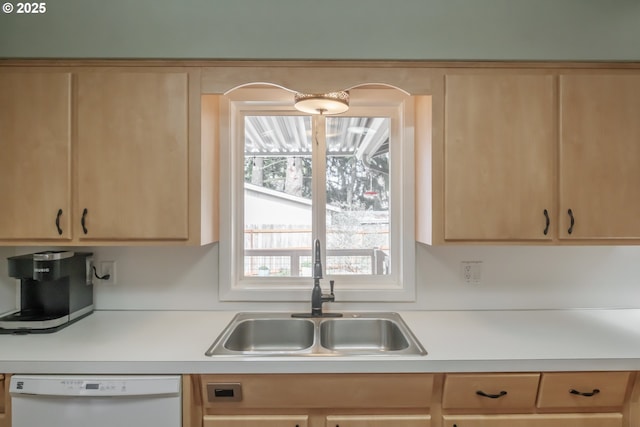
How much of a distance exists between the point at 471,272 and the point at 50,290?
2.14 m

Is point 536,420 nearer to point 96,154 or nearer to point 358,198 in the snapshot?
point 358,198

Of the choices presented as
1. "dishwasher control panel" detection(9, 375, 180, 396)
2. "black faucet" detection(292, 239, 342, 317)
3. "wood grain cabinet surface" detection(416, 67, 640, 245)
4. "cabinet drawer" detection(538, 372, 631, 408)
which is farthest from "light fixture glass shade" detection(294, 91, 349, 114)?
"cabinet drawer" detection(538, 372, 631, 408)

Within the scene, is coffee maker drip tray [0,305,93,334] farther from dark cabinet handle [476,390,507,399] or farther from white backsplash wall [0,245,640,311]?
dark cabinet handle [476,390,507,399]

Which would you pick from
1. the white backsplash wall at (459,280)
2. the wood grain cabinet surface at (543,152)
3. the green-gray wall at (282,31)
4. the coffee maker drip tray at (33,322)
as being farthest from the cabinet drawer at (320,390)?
the green-gray wall at (282,31)

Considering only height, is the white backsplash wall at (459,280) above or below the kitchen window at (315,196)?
below

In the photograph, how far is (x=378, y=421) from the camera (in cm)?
125

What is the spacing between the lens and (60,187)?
1485 millimetres

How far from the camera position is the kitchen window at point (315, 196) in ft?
6.29

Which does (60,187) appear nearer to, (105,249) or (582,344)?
(105,249)

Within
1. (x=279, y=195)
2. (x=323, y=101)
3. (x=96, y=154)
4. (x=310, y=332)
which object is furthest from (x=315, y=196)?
(x=96, y=154)

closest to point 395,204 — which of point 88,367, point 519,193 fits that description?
point 519,193

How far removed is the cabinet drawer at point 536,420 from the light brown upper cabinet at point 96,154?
1.39 metres

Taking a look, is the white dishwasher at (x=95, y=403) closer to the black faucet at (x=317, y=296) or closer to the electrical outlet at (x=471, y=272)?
the black faucet at (x=317, y=296)

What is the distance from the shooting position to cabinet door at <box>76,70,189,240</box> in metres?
1.49
